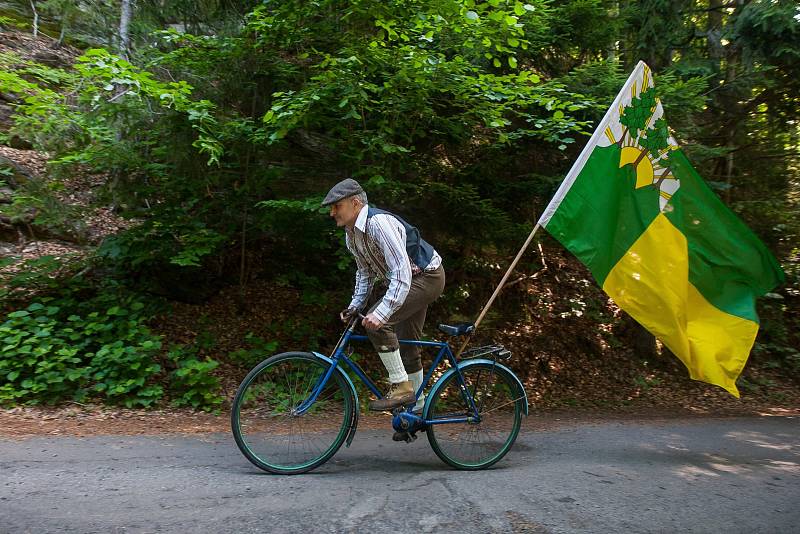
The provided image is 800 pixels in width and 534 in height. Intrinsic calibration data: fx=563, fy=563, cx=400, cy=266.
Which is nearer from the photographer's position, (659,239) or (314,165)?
(659,239)

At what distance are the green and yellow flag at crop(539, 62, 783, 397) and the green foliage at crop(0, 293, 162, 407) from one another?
4563 mm

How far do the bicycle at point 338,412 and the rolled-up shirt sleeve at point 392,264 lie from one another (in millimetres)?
339

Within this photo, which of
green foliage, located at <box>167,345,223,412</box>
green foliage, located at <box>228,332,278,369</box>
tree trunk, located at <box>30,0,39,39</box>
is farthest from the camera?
tree trunk, located at <box>30,0,39,39</box>

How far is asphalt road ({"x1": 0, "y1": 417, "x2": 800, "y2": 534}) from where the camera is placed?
320cm

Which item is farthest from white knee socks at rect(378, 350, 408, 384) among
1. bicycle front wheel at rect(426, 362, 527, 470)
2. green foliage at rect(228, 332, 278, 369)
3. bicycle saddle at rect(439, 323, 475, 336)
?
green foliage at rect(228, 332, 278, 369)

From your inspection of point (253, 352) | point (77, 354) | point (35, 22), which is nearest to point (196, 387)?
point (253, 352)

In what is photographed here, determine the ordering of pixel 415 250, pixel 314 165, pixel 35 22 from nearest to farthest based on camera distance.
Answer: pixel 415 250 → pixel 314 165 → pixel 35 22

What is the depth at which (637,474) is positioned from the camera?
14.2 ft

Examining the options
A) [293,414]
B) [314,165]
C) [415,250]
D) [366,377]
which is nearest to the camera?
[293,414]

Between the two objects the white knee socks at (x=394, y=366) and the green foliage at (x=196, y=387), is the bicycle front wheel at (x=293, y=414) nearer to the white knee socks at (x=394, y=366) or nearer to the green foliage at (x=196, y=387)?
the white knee socks at (x=394, y=366)

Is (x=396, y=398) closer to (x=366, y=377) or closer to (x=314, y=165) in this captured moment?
(x=366, y=377)

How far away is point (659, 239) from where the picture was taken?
5.22 metres

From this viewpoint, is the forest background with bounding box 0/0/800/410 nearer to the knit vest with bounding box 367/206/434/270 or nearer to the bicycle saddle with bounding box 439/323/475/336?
the knit vest with bounding box 367/206/434/270

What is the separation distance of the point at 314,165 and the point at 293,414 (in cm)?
354
